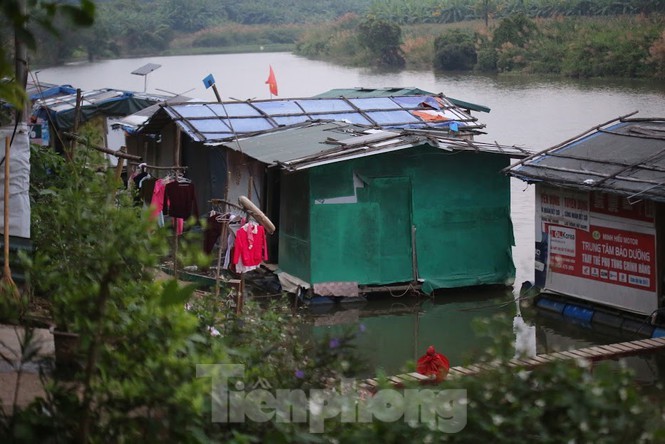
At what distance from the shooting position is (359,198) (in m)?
12.7

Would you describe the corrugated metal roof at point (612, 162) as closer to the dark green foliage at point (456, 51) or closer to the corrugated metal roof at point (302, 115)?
the corrugated metal roof at point (302, 115)

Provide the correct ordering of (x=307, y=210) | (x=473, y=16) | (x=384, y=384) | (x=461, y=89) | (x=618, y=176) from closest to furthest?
(x=384, y=384)
(x=618, y=176)
(x=307, y=210)
(x=461, y=89)
(x=473, y=16)

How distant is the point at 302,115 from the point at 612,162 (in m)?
5.82

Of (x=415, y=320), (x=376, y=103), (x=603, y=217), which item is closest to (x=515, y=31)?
(x=376, y=103)

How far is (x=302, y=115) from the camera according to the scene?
51.4 feet

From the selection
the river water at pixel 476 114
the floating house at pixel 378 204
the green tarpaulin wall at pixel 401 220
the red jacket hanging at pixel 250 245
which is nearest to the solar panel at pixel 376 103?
the floating house at pixel 378 204

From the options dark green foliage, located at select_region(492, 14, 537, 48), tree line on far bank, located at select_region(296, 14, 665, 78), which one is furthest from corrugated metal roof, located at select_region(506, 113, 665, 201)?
dark green foliage, located at select_region(492, 14, 537, 48)

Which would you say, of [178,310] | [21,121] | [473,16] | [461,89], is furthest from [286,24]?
[178,310]

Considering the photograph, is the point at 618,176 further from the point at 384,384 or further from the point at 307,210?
the point at 384,384

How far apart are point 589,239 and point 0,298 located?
847cm

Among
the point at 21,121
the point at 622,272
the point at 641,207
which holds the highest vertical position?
the point at 21,121

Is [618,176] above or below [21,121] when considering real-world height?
below

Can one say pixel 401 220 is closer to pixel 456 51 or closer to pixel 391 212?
pixel 391 212

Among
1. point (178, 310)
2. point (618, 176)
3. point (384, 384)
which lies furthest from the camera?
point (618, 176)
